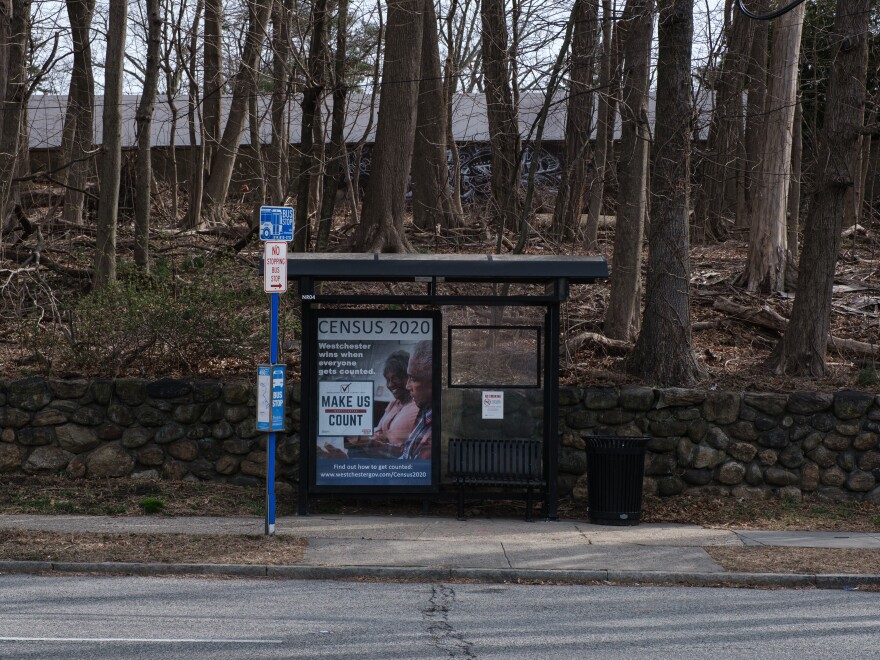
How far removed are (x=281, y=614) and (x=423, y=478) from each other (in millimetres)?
4312

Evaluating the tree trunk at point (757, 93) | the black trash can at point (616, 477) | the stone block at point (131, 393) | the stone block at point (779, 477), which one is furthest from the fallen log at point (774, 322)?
the stone block at point (131, 393)

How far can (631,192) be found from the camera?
51.4 feet

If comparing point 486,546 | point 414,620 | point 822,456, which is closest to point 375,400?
point 486,546

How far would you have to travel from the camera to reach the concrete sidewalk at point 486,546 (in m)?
8.88

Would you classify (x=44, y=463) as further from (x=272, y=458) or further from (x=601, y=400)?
(x=601, y=400)

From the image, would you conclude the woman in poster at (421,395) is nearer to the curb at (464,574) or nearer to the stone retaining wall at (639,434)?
the stone retaining wall at (639,434)

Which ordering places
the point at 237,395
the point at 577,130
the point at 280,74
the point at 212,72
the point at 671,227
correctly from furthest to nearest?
the point at 212,72
the point at 577,130
the point at 280,74
the point at 671,227
the point at 237,395

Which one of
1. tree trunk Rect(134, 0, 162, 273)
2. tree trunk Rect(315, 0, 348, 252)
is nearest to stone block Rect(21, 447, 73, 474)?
tree trunk Rect(134, 0, 162, 273)

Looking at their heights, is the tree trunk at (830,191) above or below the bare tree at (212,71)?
below

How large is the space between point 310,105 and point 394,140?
1558 mm

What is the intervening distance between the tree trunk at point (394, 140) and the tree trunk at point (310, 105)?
1062mm

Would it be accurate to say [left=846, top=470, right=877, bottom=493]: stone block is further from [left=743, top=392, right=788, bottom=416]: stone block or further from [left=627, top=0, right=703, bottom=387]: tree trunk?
[left=627, top=0, right=703, bottom=387]: tree trunk

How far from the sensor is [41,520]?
1078cm

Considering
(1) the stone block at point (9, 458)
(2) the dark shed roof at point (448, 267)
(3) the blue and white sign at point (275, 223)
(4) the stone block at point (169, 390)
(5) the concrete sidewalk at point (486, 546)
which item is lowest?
(5) the concrete sidewalk at point (486, 546)
